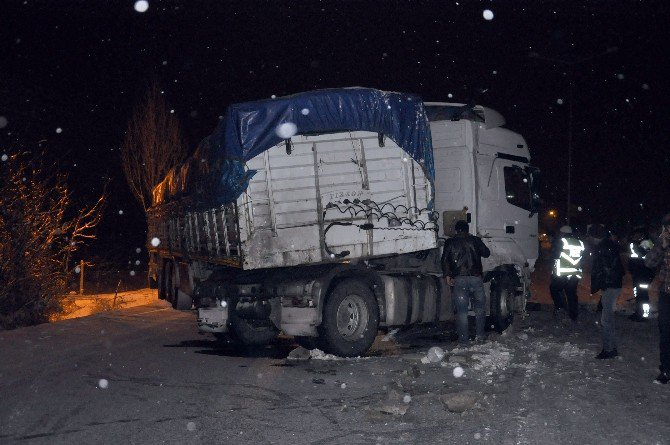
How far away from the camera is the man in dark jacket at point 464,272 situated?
9.98m

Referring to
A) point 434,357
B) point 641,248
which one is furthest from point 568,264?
point 434,357

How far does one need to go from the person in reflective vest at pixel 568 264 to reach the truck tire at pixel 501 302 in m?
1.41

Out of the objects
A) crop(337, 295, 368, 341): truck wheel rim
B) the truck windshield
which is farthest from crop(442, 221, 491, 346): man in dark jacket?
the truck windshield

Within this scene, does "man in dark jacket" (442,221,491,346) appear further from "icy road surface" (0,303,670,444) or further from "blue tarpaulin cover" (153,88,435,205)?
"blue tarpaulin cover" (153,88,435,205)

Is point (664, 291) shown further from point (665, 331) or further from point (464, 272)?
point (464, 272)

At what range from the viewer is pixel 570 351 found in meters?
9.18

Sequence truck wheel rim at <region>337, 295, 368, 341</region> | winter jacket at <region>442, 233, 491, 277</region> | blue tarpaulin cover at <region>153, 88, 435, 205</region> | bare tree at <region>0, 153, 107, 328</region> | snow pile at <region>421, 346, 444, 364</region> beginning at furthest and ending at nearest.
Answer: bare tree at <region>0, 153, 107, 328</region>
winter jacket at <region>442, 233, 491, 277</region>
truck wheel rim at <region>337, 295, 368, 341</region>
blue tarpaulin cover at <region>153, 88, 435, 205</region>
snow pile at <region>421, 346, 444, 364</region>

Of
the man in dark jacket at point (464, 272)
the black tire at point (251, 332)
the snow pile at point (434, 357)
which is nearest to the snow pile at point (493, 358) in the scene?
the snow pile at point (434, 357)

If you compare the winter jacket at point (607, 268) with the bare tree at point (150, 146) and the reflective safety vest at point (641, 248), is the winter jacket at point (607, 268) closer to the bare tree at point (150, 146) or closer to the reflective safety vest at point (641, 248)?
the reflective safety vest at point (641, 248)

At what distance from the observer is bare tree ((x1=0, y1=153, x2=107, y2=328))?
1367cm

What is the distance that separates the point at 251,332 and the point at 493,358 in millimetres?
3774

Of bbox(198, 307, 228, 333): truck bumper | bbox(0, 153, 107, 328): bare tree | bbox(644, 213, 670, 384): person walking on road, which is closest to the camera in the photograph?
bbox(644, 213, 670, 384): person walking on road

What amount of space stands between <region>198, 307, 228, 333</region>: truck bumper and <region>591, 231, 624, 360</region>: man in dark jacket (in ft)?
16.2

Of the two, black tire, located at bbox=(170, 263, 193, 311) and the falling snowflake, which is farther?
black tire, located at bbox=(170, 263, 193, 311)
